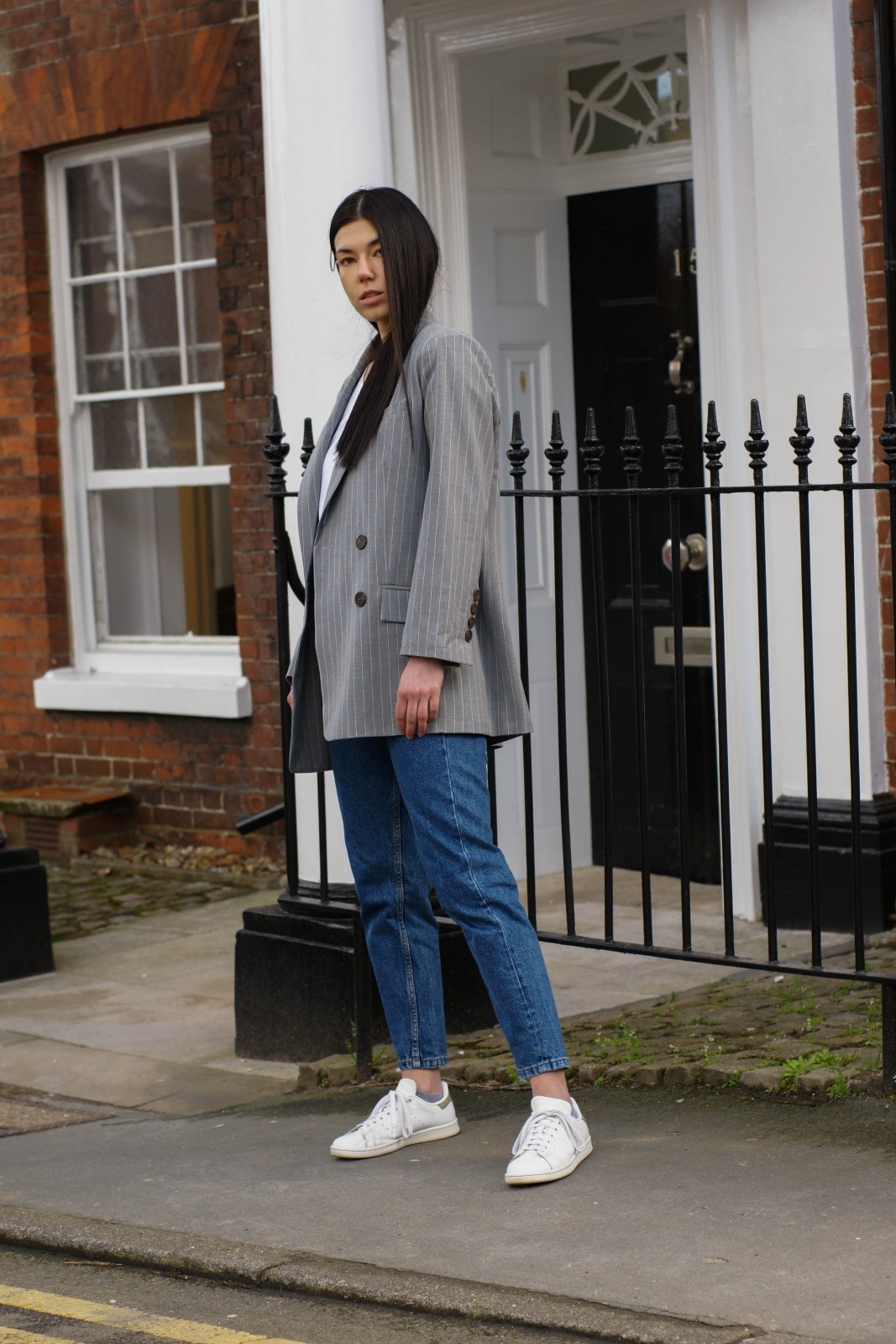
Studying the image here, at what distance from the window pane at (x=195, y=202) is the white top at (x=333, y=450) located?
14.7 ft

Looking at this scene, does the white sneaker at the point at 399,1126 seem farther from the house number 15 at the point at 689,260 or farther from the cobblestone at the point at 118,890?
the house number 15 at the point at 689,260

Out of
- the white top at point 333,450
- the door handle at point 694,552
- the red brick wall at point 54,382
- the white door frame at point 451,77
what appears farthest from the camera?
the red brick wall at point 54,382

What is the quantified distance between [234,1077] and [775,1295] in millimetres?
2374

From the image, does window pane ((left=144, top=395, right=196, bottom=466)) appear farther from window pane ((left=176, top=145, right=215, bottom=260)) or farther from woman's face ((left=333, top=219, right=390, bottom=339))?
woman's face ((left=333, top=219, right=390, bottom=339))

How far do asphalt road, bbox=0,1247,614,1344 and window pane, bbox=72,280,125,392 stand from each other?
5.71 m

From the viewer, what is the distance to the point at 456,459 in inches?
151

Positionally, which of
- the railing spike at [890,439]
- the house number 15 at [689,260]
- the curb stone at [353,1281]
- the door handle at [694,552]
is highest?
the house number 15 at [689,260]

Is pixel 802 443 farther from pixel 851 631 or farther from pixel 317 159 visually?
pixel 317 159

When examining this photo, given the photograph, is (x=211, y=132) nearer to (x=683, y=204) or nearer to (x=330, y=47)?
(x=683, y=204)

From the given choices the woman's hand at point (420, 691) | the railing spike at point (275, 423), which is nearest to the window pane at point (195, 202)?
the railing spike at point (275, 423)

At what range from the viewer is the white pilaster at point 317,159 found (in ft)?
17.8

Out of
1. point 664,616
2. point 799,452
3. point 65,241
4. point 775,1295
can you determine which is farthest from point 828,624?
point 65,241

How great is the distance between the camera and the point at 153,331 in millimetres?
8695

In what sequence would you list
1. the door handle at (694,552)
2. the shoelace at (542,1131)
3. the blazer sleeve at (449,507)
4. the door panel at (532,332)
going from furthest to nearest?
the door panel at (532,332), the door handle at (694,552), the shoelace at (542,1131), the blazer sleeve at (449,507)
